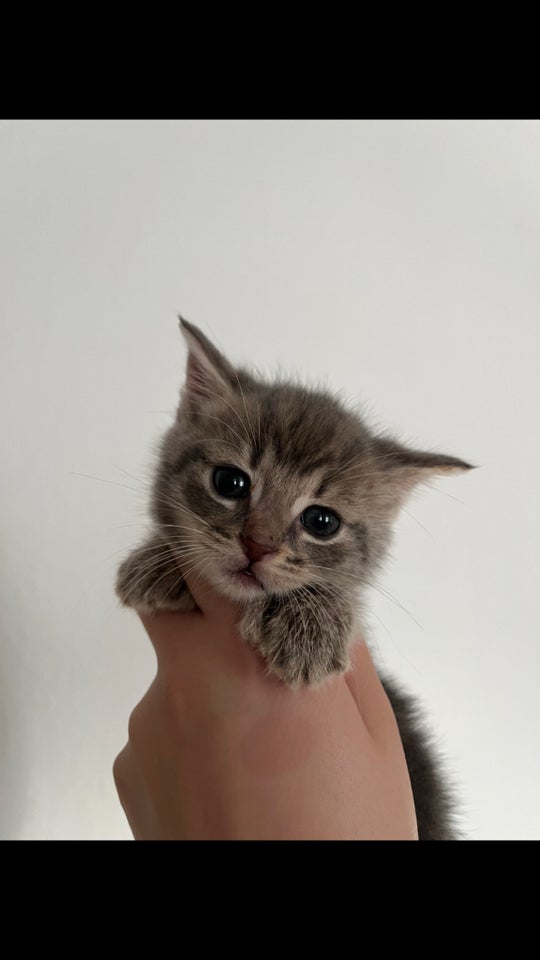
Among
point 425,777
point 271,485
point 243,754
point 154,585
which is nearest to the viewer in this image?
point 243,754

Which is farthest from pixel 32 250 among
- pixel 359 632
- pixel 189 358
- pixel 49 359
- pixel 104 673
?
pixel 359 632

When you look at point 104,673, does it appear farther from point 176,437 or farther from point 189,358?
point 189,358

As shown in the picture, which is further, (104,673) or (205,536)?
(104,673)

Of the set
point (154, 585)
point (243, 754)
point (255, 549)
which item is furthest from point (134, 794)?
point (255, 549)

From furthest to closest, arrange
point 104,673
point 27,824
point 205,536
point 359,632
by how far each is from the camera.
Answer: point 104,673 → point 27,824 → point 359,632 → point 205,536

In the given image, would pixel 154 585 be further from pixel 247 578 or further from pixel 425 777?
pixel 425 777

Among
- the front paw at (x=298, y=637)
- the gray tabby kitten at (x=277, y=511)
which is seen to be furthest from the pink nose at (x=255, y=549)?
the front paw at (x=298, y=637)

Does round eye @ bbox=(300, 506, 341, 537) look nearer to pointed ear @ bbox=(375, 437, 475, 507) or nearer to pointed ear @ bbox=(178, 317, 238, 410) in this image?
pointed ear @ bbox=(375, 437, 475, 507)
